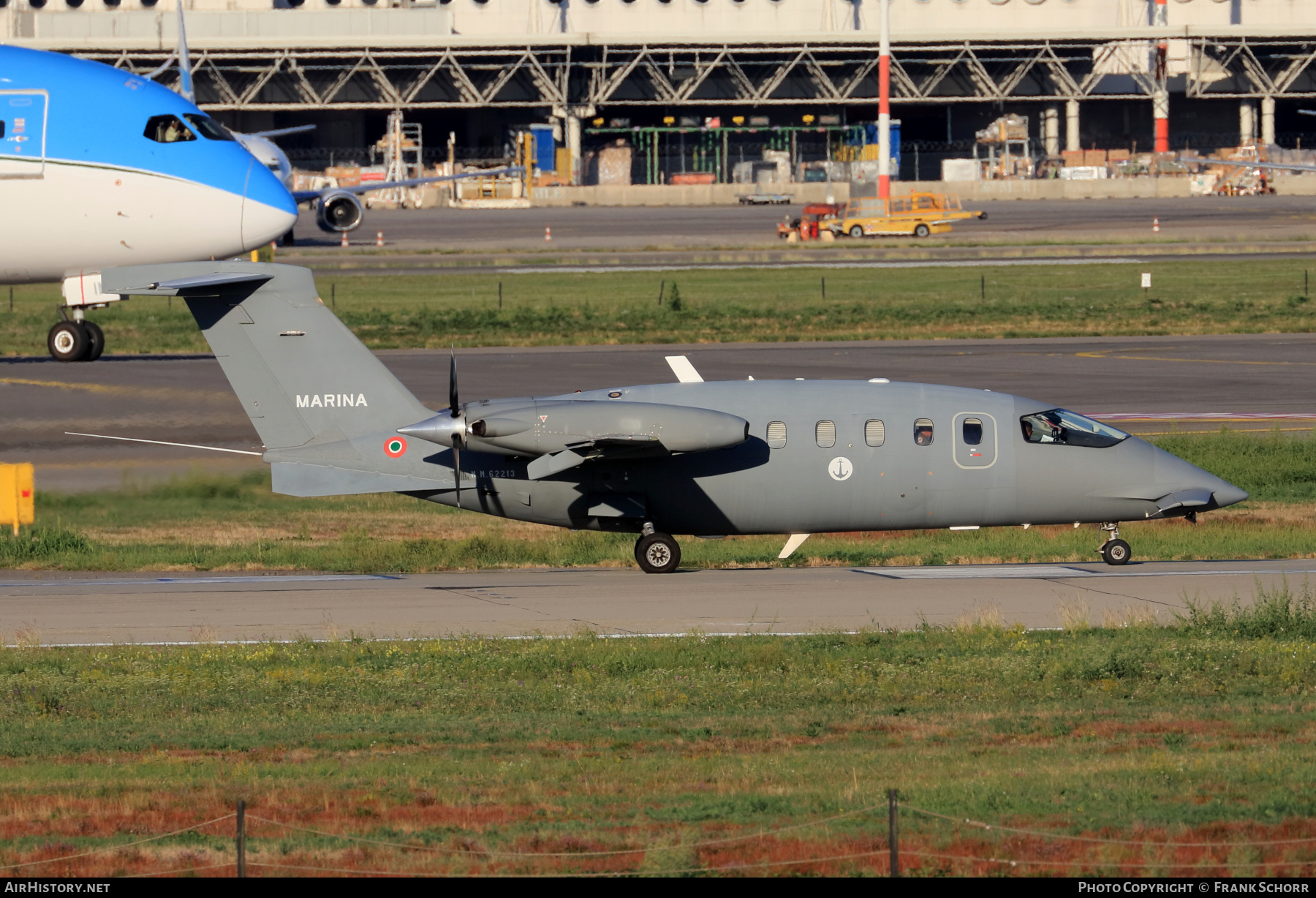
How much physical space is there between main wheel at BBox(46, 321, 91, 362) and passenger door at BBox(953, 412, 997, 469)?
2093 cm

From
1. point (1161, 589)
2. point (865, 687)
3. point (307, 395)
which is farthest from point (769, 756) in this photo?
point (307, 395)

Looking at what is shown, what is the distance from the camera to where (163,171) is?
1394 inches

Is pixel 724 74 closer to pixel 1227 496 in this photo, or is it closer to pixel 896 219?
pixel 896 219

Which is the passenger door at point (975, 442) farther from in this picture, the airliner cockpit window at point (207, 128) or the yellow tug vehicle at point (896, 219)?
the yellow tug vehicle at point (896, 219)

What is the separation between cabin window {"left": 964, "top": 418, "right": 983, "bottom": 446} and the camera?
28.0 meters

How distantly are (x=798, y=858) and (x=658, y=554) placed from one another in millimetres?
16460

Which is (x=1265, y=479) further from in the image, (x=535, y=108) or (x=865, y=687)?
(x=535, y=108)

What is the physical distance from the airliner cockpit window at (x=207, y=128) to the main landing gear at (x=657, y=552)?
49.4 feet

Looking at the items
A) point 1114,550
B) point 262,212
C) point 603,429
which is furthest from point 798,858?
point 262,212

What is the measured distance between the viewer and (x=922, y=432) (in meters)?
28.0

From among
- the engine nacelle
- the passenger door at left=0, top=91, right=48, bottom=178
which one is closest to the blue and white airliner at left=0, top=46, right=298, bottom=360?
the passenger door at left=0, top=91, right=48, bottom=178

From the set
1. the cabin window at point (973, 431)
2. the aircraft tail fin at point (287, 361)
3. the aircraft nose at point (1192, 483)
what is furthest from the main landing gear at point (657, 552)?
the aircraft nose at point (1192, 483)

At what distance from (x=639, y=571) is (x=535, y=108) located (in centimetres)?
14131
